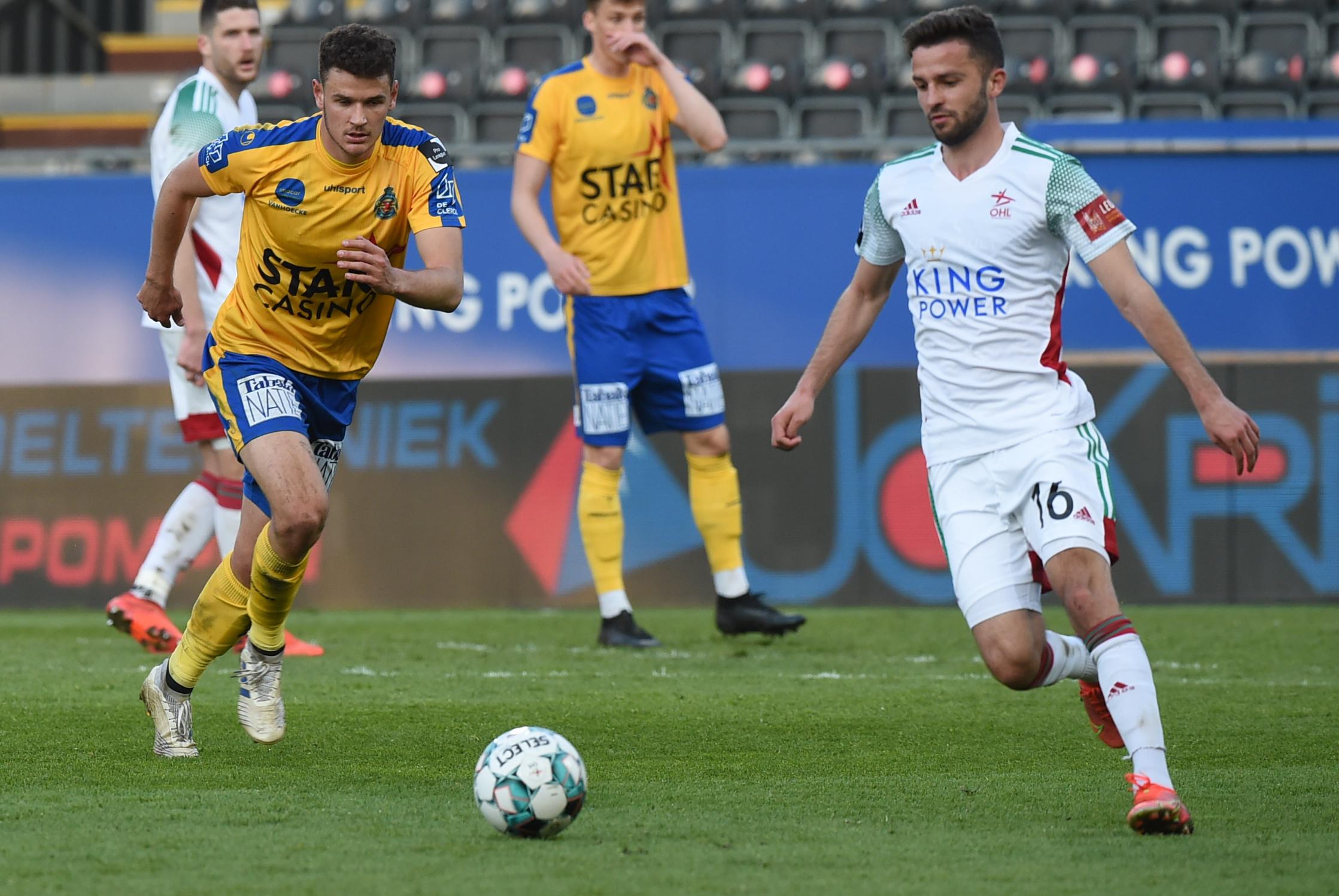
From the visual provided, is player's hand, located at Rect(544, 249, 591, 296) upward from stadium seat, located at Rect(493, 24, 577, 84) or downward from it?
downward

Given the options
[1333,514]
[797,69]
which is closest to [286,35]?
[797,69]

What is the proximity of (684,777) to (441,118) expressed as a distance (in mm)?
9518

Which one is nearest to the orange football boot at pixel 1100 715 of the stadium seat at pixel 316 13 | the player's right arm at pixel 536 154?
the player's right arm at pixel 536 154

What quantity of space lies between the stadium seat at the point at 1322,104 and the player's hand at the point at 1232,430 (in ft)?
31.6

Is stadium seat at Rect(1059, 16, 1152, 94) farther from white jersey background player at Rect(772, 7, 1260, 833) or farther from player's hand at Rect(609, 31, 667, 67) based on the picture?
white jersey background player at Rect(772, 7, 1260, 833)

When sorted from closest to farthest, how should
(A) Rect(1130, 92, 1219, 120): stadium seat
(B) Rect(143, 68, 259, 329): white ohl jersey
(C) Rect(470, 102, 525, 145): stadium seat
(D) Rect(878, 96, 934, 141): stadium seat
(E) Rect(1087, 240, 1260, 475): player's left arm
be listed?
(E) Rect(1087, 240, 1260, 475): player's left arm < (B) Rect(143, 68, 259, 329): white ohl jersey < (A) Rect(1130, 92, 1219, 120): stadium seat < (D) Rect(878, 96, 934, 141): stadium seat < (C) Rect(470, 102, 525, 145): stadium seat

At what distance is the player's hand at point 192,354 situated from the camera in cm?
657

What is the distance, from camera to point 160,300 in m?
4.88

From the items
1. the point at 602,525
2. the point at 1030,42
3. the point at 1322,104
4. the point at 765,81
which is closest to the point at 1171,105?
the point at 1322,104

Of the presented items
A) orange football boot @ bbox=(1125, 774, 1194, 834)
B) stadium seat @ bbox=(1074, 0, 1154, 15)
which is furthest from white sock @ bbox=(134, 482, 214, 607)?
stadium seat @ bbox=(1074, 0, 1154, 15)

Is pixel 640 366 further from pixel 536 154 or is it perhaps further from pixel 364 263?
pixel 364 263

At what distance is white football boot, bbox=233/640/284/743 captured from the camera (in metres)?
4.69

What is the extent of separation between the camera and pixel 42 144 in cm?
1543

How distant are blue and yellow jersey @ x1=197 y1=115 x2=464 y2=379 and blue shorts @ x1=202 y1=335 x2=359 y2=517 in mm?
39
